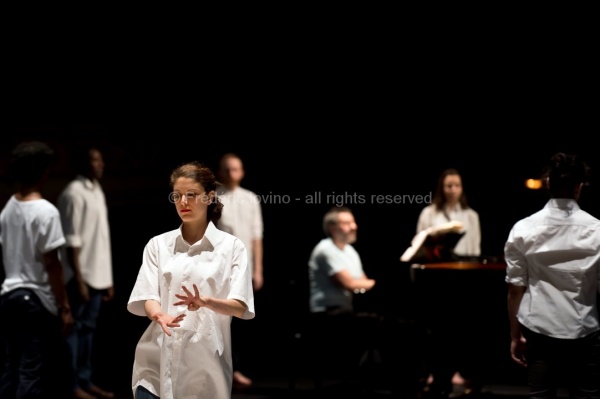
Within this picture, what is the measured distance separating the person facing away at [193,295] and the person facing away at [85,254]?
8.30 ft

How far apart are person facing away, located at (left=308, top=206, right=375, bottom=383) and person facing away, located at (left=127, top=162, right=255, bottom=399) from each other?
258 cm

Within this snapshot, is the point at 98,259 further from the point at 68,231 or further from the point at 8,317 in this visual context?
the point at 8,317

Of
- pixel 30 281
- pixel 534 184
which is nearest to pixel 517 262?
pixel 30 281

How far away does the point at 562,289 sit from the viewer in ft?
11.3

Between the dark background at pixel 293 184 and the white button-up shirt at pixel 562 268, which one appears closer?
the white button-up shirt at pixel 562 268

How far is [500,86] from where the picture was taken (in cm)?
699

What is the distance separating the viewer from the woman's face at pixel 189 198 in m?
2.99

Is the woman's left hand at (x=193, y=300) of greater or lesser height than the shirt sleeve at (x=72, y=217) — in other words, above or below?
below

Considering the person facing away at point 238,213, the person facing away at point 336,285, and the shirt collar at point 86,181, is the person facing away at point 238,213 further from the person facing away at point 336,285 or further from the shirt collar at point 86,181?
the shirt collar at point 86,181

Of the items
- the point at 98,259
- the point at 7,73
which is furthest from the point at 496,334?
the point at 7,73

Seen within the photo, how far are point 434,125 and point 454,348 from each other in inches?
98.7

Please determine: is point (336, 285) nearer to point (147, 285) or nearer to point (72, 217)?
point (72, 217)

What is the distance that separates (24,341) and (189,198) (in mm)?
1737

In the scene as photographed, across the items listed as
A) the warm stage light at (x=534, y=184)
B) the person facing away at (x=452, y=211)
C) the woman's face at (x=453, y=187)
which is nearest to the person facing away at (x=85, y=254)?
the person facing away at (x=452, y=211)
